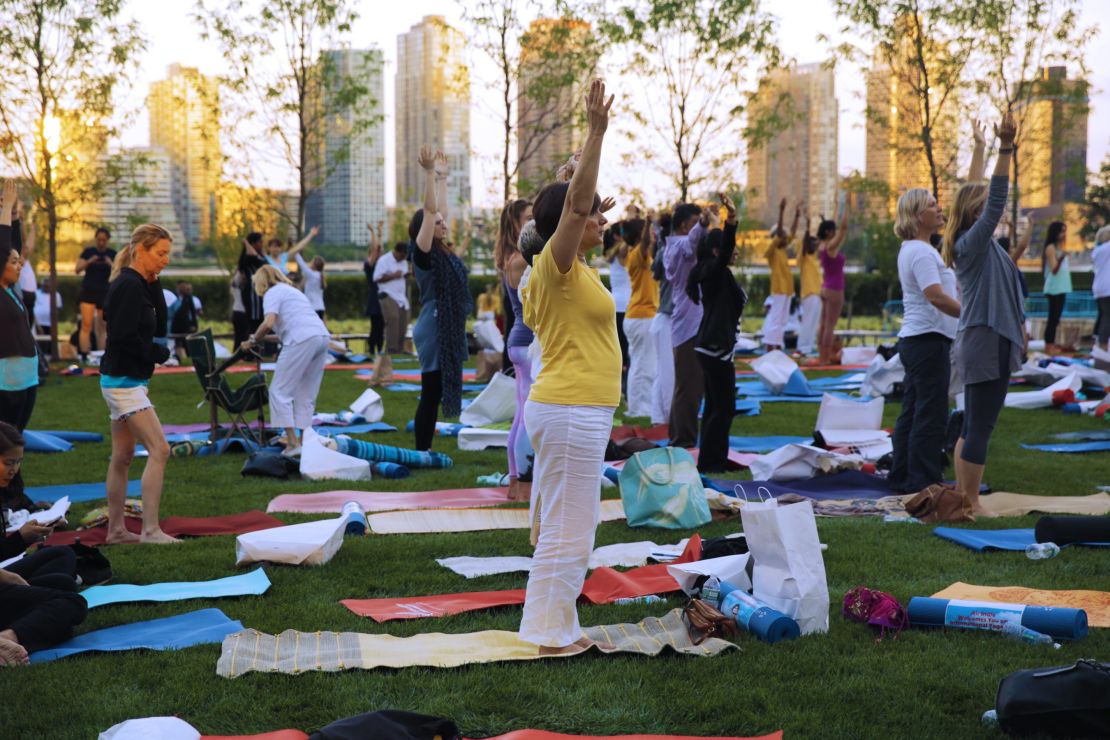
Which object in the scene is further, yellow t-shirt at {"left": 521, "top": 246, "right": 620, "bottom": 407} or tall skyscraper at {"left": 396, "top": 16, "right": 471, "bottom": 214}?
tall skyscraper at {"left": 396, "top": 16, "right": 471, "bottom": 214}

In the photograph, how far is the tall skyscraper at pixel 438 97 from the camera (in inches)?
785

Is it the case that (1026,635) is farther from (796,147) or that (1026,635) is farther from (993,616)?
(796,147)

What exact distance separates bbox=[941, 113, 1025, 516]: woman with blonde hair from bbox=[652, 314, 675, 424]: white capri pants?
3.60m

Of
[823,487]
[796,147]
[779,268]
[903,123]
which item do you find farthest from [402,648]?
[796,147]

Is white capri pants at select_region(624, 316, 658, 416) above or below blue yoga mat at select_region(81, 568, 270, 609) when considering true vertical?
above

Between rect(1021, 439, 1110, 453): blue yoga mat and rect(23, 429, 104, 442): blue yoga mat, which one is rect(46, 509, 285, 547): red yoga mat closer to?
rect(23, 429, 104, 442): blue yoga mat

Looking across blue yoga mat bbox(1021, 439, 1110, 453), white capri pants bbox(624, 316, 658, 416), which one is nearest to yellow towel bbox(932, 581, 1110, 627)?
blue yoga mat bbox(1021, 439, 1110, 453)

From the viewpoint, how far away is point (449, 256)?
831 centimetres

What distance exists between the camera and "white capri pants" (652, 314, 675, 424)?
33.0 ft

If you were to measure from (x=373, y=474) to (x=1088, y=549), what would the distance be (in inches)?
200

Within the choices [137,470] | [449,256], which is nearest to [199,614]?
[449,256]

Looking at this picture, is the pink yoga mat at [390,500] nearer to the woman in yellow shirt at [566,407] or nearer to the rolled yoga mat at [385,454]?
the rolled yoga mat at [385,454]

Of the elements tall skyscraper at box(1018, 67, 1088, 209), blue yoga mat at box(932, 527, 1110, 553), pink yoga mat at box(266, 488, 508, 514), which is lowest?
pink yoga mat at box(266, 488, 508, 514)

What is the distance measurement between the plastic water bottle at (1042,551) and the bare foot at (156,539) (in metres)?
4.67
